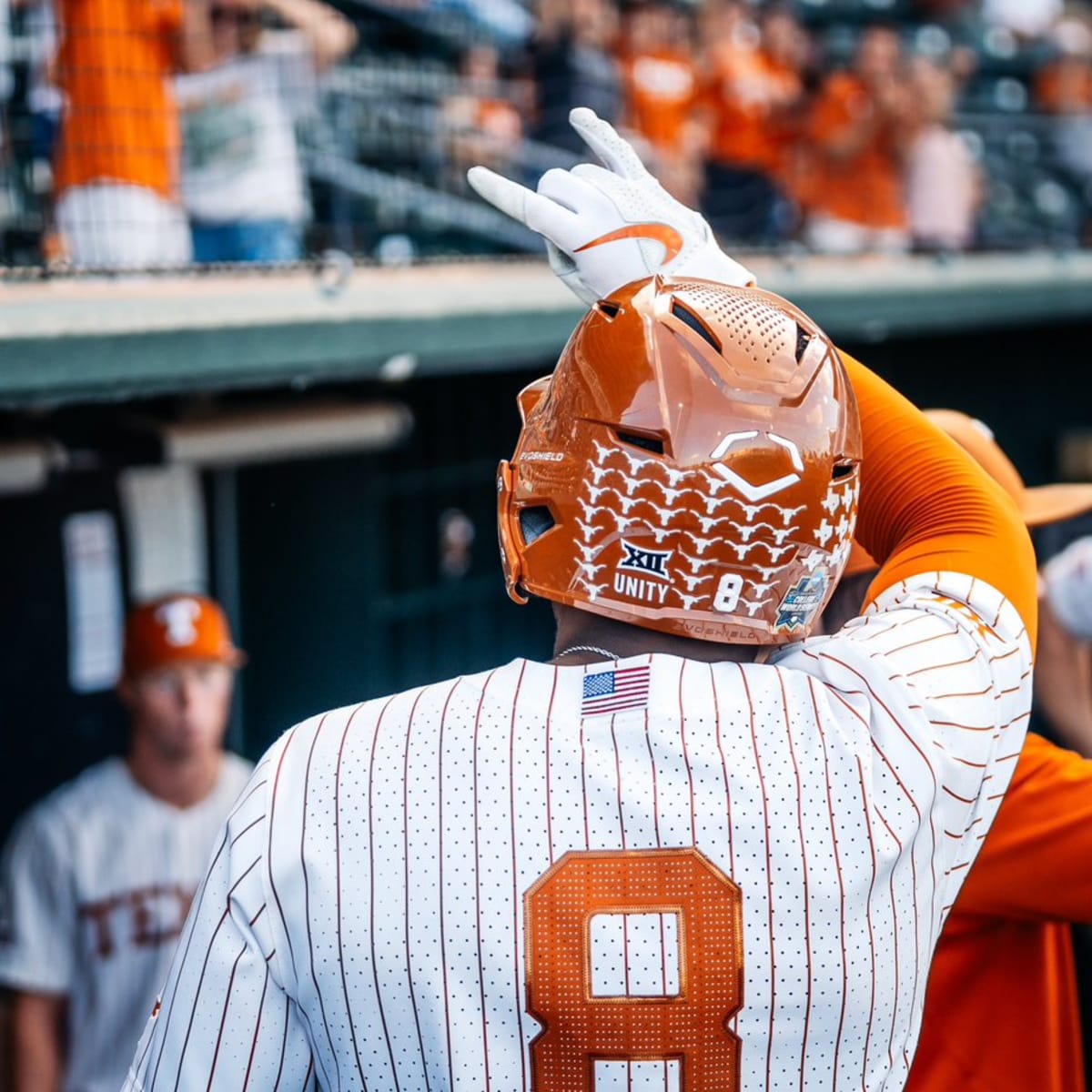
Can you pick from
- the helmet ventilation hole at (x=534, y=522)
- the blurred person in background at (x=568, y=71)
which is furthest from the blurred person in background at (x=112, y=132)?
the blurred person in background at (x=568, y=71)

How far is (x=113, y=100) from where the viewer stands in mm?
3904

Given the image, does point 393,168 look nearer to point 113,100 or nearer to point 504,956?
point 113,100

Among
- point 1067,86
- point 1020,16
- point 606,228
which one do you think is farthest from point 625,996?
point 1020,16

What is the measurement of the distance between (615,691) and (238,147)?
142 inches

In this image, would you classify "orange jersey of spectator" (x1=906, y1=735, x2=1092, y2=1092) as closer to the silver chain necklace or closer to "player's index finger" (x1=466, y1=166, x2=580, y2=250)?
the silver chain necklace

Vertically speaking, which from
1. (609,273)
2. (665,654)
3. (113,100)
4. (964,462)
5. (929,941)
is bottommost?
(929,941)

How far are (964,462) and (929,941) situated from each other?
0.50 metres

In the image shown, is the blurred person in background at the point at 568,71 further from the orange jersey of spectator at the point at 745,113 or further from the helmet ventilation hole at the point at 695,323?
the helmet ventilation hole at the point at 695,323

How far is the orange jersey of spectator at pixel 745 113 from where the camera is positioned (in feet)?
25.8

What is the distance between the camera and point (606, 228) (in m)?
1.56

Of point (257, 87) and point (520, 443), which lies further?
point (257, 87)

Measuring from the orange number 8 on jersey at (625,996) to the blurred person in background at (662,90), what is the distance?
20.0ft

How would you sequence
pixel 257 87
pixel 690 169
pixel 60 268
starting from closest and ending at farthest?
pixel 60 268 < pixel 257 87 < pixel 690 169

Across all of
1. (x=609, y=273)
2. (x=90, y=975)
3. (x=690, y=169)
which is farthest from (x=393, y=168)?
(x=609, y=273)
